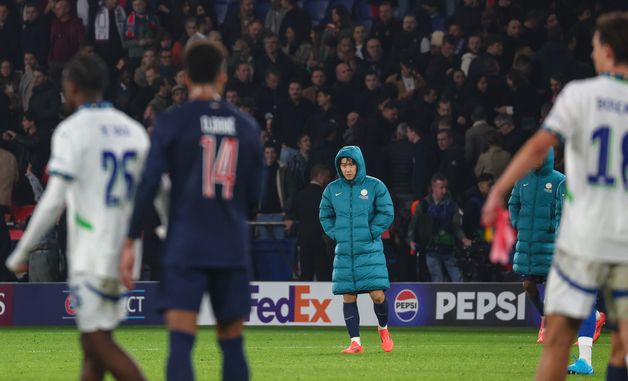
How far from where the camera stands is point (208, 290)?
811 cm

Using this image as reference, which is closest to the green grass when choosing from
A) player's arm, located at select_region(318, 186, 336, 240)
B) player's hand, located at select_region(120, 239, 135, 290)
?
player's arm, located at select_region(318, 186, 336, 240)

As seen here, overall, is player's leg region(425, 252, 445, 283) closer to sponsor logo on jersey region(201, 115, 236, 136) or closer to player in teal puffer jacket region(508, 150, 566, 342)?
player in teal puffer jacket region(508, 150, 566, 342)

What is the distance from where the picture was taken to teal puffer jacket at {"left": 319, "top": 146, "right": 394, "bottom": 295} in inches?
627

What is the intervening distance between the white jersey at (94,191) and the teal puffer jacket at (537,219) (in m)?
8.21

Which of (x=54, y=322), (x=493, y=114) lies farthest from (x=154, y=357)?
(x=493, y=114)

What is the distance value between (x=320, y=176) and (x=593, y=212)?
44.1ft

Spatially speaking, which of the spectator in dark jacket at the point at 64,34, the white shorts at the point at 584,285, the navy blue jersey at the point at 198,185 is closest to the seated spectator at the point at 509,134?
the spectator in dark jacket at the point at 64,34

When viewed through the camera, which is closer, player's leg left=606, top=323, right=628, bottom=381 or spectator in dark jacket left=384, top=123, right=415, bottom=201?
player's leg left=606, top=323, right=628, bottom=381

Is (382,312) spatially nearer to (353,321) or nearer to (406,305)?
(353,321)

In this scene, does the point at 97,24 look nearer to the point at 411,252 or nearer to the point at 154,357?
the point at 411,252

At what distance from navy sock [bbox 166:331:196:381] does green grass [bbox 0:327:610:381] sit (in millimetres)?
5001

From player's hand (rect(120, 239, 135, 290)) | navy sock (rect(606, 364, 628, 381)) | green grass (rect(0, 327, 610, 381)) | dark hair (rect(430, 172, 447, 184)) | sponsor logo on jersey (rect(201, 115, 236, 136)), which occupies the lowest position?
green grass (rect(0, 327, 610, 381))

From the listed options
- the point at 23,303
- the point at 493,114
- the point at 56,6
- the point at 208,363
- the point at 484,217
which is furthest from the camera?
the point at 56,6

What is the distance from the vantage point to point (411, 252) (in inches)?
861
